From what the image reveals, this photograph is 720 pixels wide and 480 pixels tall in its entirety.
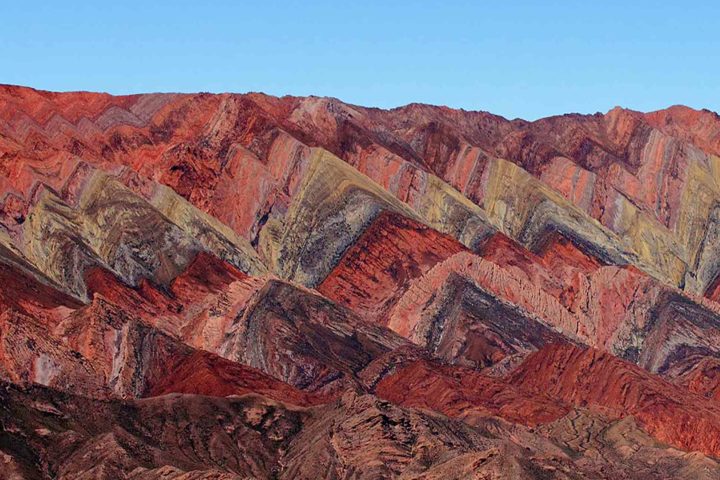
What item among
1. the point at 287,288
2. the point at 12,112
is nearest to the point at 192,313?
the point at 287,288

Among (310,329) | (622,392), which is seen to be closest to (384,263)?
(310,329)

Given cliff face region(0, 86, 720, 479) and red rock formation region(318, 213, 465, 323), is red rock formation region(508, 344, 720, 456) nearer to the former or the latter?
cliff face region(0, 86, 720, 479)

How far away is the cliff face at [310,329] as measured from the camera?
105375 mm

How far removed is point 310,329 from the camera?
153 metres

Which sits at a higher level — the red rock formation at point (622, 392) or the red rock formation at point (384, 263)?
the red rock formation at point (384, 263)

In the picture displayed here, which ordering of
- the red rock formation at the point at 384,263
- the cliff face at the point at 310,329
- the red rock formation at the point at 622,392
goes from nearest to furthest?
the cliff face at the point at 310,329 < the red rock formation at the point at 622,392 < the red rock formation at the point at 384,263

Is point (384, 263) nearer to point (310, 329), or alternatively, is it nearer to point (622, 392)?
point (310, 329)

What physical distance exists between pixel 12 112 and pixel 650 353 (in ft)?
231

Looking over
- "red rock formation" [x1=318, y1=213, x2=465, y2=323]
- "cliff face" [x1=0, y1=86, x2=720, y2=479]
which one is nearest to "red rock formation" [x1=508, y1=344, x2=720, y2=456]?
"cliff face" [x1=0, y1=86, x2=720, y2=479]

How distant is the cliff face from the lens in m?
105

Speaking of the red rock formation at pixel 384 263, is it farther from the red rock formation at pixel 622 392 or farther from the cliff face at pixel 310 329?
the red rock formation at pixel 622 392

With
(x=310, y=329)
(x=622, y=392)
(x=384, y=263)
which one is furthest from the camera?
(x=384, y=263)

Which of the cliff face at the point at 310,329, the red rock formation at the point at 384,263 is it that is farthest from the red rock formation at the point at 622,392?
the red rock formation at the point at 384,263

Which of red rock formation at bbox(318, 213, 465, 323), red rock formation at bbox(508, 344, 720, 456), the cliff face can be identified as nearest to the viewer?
the cliff face
